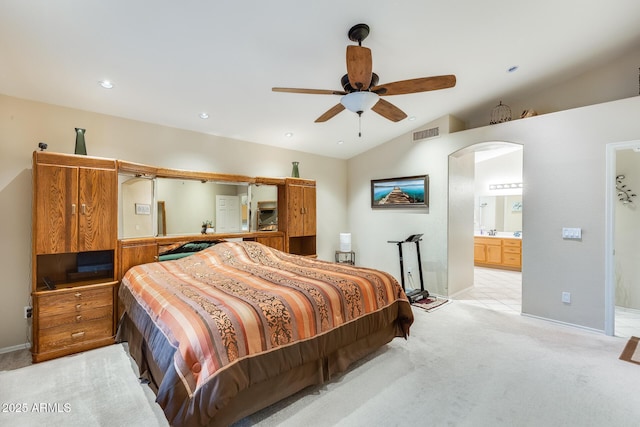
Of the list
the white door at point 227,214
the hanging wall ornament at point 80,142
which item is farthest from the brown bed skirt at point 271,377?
the hanging wall ornament at point 80,142

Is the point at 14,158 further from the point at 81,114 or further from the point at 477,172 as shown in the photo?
the point at 477,172

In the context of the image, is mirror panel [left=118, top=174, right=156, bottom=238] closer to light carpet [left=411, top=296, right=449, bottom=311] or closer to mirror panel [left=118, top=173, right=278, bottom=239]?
mirror panel [left=118, top=173, right=278, bottom=239]

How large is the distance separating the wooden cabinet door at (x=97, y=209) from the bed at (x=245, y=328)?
0.48 meters

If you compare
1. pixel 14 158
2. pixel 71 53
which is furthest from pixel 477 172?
pixel 14 158

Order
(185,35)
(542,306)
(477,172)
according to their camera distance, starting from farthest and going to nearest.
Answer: (477,172) → (542,306) → (185,35)

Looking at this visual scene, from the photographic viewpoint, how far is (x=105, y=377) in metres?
2.44

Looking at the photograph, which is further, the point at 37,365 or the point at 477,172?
the point at 477,172

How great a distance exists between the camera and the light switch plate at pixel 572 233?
11.4 ft

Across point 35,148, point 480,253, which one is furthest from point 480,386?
point 480,253

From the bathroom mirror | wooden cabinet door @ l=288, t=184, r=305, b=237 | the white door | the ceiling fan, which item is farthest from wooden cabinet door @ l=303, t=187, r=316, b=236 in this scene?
the bathroom mirror

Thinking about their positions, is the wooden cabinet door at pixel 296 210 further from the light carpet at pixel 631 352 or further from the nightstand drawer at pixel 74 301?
the light carpet at pixel 631 352

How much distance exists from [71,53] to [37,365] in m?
2.89

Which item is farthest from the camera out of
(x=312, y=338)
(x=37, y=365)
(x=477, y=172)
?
(x=477, y=172)

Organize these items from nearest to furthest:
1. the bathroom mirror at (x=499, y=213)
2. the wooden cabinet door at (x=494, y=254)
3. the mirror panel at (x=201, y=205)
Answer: the mirror panel at (x=201, y=205)
the wooden cabinet door at (x=494, y=254)
the bathroom mirror at (x=499, y=213)
